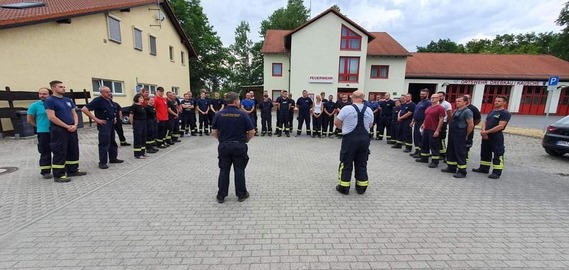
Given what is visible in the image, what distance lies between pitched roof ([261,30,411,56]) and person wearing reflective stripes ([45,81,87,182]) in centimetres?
2044

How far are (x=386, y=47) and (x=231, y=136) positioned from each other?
82.7 ft

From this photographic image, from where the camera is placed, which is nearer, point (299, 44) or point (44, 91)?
point (44, 91)

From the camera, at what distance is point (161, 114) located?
8266 mm

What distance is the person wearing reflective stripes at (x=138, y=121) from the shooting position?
696cm

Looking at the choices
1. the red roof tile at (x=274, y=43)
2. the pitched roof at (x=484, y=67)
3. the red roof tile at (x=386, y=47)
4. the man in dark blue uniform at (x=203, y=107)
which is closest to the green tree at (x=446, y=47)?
the pitched roof at (x=484, y=67)

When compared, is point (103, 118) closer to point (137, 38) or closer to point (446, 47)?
point (137, 38)

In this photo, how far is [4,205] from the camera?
4098mm

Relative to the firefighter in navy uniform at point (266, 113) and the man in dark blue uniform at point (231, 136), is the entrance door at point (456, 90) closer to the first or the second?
the firefighter in navy uniform at point (266, 113)

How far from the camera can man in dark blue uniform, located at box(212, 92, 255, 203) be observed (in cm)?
413

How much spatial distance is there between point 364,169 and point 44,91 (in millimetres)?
6269

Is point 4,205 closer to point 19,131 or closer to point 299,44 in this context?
point 19,131

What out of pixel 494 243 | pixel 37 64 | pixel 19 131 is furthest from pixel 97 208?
pixel 37 64

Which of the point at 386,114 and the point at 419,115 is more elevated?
the point at 419,115

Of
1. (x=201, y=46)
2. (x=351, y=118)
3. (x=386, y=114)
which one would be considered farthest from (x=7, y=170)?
(x=201, y=46)
